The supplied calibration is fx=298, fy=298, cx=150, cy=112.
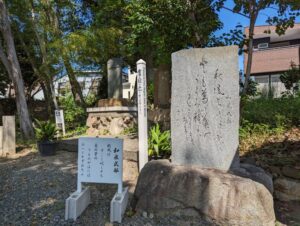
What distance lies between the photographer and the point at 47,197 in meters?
4.22

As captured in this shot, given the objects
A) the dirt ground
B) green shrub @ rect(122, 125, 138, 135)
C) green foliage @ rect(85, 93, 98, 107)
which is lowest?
the dirt ground

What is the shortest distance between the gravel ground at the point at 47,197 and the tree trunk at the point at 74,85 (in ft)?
19.0

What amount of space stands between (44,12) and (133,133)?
21.6ft

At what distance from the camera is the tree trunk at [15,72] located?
898cm

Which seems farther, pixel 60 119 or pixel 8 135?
pixel 60 119

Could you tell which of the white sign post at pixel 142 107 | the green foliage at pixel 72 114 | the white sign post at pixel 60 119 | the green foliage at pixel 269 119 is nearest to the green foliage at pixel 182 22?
the green foliage at pixel 269 119

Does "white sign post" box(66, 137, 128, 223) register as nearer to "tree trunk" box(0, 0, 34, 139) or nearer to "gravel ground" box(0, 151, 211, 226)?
"gravel ground" box(0, 151, 211, 226)

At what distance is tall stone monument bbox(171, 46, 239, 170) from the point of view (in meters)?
3.77

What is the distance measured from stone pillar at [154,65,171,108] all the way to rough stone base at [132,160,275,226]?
3.98 metres

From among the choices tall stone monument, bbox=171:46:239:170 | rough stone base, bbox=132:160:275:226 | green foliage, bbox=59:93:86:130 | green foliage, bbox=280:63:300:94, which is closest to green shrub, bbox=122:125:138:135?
green foliage, bbox=59:93:86:130

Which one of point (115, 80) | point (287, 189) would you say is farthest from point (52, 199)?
point (115, 80)

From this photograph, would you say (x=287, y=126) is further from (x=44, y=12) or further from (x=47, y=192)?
(x=44, y=12)

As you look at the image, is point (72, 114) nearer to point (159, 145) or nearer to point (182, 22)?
point (182, 22)

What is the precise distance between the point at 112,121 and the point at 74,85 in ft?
16.5
